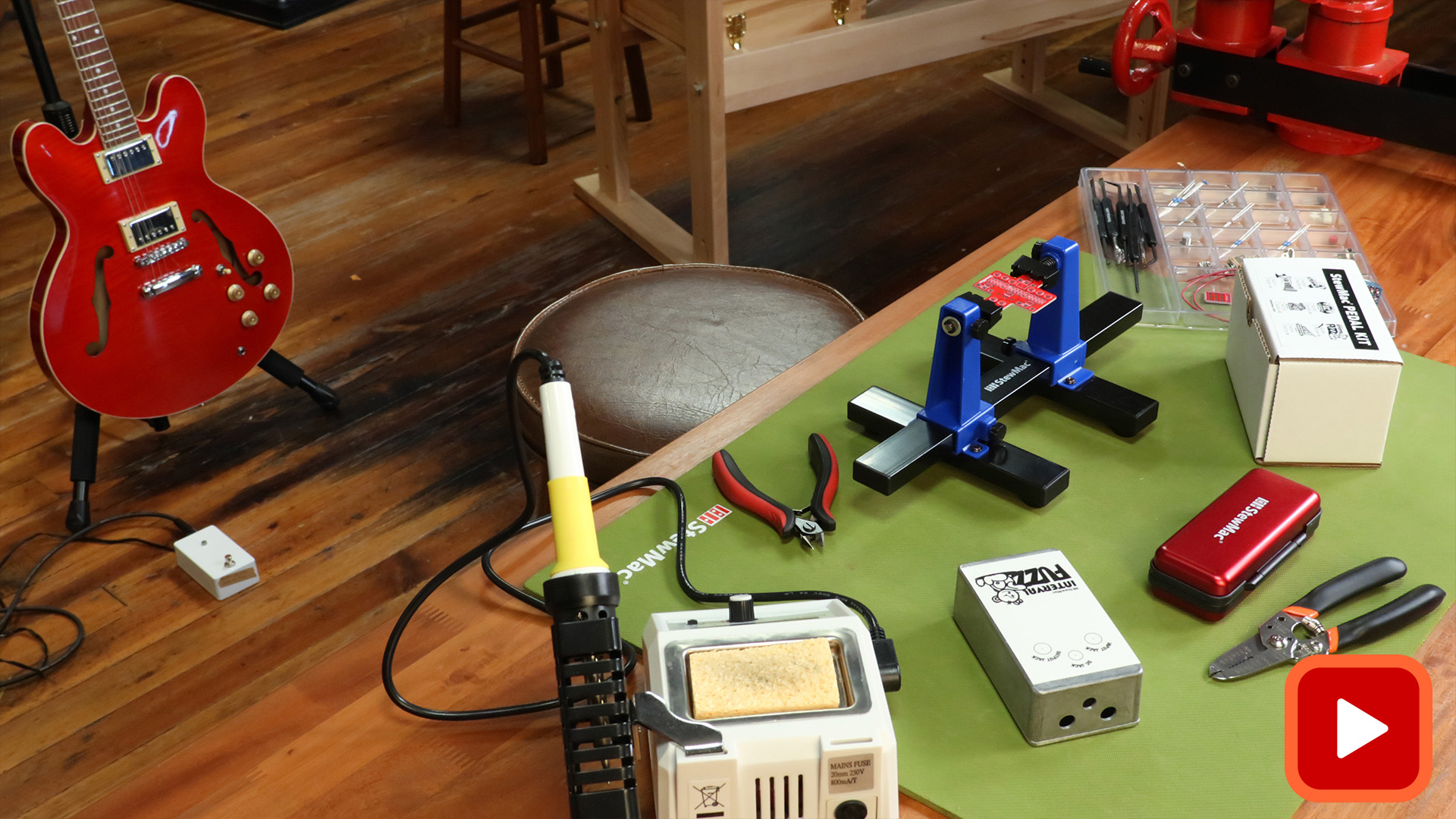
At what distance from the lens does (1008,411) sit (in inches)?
44.4

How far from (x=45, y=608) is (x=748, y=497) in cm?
160

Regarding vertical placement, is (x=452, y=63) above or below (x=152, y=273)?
below

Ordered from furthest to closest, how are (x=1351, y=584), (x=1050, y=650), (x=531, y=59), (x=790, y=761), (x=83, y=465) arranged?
1. (x=531, y=59)
2. (x=83, y=465)
3. (x=1351, y=584)
4. (x=1050, y=650)
5. (x=790, y=761)

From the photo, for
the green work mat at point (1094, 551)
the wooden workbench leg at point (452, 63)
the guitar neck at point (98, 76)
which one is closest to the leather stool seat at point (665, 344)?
the green work mat at point (1094, 551)

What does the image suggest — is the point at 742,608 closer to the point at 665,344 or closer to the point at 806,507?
the point at 806,507

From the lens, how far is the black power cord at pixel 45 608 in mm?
1974

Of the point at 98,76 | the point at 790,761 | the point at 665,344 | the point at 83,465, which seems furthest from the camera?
the point at 83,465

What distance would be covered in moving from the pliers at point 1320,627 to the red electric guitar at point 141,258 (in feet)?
6.13

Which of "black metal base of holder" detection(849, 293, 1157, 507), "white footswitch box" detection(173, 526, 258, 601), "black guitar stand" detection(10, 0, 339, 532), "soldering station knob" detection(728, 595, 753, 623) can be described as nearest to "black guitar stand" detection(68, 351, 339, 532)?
"black guitar stand" detection(10, 0, 339, 532)

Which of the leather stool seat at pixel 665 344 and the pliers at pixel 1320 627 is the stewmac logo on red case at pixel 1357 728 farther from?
the leather stool seat at pixel 665 344

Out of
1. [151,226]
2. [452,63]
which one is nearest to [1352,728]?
[151,226]

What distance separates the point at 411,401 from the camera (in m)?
2.54

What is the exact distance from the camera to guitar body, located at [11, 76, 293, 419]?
2002 millimetres

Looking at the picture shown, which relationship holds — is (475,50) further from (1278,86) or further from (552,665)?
(552,665)
